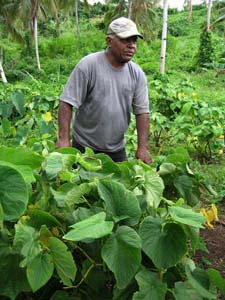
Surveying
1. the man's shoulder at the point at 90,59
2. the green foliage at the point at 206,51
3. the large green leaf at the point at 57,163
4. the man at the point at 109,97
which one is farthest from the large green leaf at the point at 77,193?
the green foliage at the point at 206,51

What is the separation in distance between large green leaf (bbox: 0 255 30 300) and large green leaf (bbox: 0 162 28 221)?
0.16 meters

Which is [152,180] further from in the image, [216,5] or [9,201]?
[216,5]

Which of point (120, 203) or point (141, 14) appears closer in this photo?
point (120, 203)

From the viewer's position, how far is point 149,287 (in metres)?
1.48

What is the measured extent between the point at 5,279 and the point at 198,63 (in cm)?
1618

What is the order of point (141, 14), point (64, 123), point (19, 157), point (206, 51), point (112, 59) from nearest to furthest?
point (19, 157)
point (64, 123)
point (112, 59)
point (206, 51)
point (141, 14)

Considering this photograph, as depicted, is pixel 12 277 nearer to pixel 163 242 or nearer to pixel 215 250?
pixel 163 242

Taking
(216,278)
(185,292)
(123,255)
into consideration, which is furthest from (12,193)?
(216,278)

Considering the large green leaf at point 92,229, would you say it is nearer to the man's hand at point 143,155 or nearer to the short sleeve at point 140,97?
the man's hand at point 143,155

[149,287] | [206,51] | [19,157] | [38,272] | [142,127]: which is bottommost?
[206,51]

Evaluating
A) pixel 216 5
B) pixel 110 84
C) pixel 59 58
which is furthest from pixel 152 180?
pixel 216 5

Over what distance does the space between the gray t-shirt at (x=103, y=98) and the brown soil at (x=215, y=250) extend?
35.4 inches

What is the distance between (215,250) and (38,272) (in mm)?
2136

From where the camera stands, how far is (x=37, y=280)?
1361 mm
